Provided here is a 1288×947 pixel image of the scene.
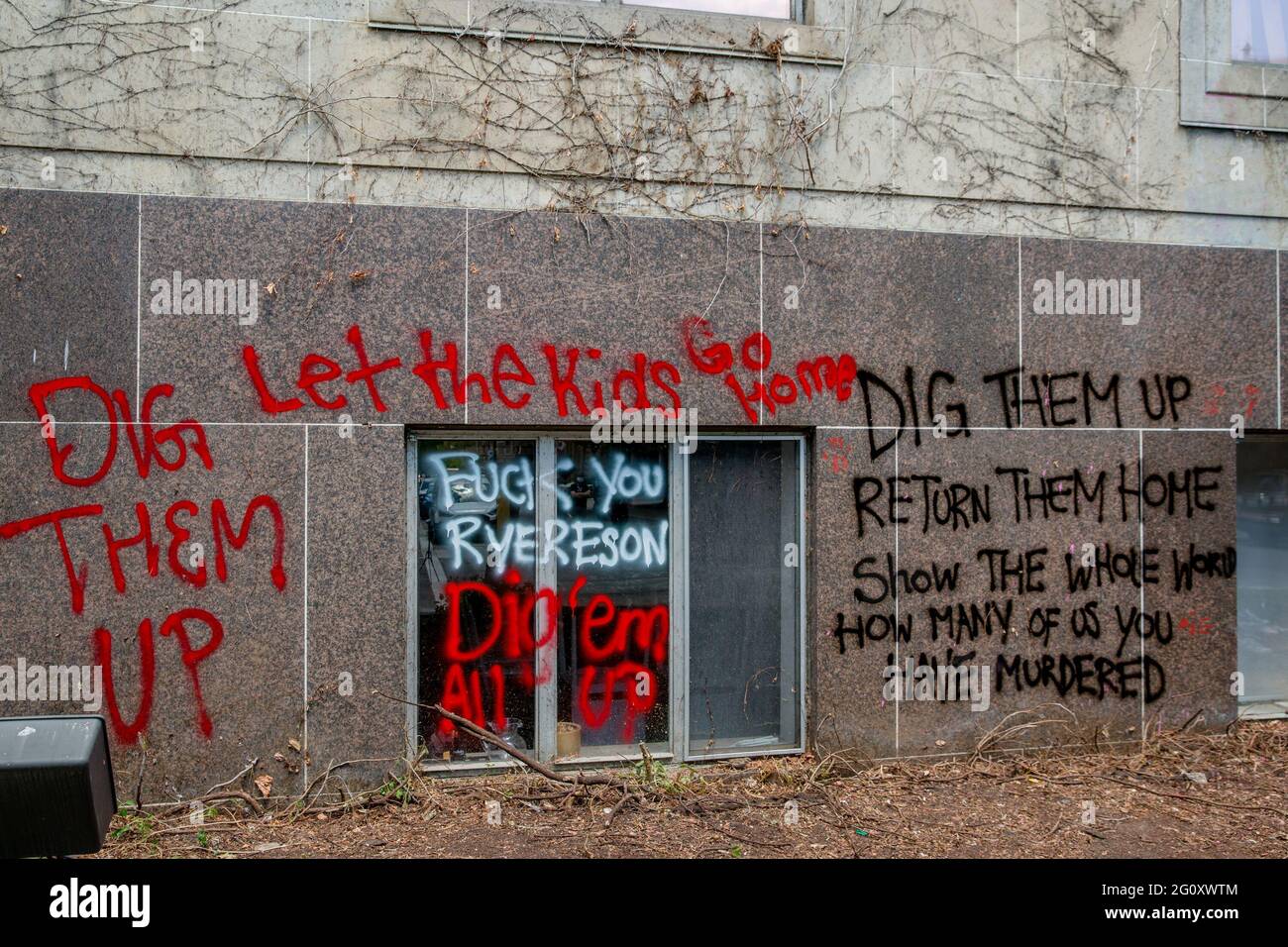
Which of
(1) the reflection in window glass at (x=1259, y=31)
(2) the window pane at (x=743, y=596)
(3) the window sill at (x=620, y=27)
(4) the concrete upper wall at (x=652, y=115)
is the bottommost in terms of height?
(2) the window pane at (x=743, y=596)

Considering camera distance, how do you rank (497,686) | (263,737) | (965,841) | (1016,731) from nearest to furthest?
(965,841)
(263,737)
(497,686)
(1016,731)

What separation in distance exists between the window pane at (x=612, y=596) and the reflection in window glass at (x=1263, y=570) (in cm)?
411

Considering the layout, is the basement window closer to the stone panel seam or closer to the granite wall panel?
the granite wall panel

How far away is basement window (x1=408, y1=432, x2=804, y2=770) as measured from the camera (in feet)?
19.3

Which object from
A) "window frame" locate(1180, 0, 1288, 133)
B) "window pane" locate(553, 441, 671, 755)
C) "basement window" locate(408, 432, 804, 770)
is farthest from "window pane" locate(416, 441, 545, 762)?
"window frame" locate(1180, 0, 1288, 133)

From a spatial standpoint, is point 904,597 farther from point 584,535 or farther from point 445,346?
point 445,346

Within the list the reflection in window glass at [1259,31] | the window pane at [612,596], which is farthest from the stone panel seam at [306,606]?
the reflection in window glass at [1259,31]

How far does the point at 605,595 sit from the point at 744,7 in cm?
359

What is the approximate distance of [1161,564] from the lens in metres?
6.57

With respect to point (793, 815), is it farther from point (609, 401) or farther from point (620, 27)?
point (620, 27)

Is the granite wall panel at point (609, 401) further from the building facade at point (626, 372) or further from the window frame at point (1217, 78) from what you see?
the window frame at point (1217, 78)

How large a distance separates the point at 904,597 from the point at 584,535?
195cm

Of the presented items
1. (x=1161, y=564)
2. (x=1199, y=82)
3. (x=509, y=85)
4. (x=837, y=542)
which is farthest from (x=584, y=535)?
(x=1199, y=82)

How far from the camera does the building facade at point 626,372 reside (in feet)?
17.7
